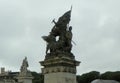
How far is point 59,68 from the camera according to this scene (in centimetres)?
1370

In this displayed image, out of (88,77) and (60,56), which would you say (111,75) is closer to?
(88,77)

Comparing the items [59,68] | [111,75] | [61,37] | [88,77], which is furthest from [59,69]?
[88,77]

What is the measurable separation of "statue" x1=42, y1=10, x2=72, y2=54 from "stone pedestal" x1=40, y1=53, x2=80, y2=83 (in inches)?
10.6

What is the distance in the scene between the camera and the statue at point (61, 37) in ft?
46.2

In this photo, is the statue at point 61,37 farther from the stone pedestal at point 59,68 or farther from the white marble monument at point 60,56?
the stone pedestal at point 59,68

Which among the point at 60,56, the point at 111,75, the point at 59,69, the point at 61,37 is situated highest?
the point at 111,75

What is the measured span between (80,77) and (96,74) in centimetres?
415

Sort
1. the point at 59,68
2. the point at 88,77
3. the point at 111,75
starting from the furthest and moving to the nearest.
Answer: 1. the point at 88,77
2. the point at 111,75
3. the point at 59,68

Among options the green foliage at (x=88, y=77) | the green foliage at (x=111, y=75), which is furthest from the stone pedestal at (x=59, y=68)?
the green foliage at (x=88, y=77)

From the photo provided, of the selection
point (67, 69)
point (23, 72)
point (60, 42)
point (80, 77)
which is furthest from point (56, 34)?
point (80, 77)

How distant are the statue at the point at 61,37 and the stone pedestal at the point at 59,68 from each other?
0.27 meters

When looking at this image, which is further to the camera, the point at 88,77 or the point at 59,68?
the point at 88,77

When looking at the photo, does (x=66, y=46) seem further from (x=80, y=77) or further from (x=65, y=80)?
(x=80, y=77)

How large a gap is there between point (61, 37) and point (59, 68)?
1.26 meters
